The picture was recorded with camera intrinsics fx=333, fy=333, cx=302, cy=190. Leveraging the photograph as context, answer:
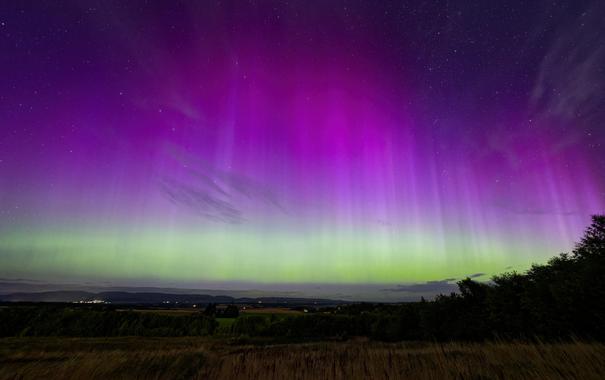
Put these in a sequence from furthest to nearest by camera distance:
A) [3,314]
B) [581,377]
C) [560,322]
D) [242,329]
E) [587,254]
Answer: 1. [242,329]
2. [3,314]
3. [587,254]
4. [560,322]
5. [581,377]

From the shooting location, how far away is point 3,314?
57.5 metres

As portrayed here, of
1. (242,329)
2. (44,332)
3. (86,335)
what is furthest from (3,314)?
(242,329)

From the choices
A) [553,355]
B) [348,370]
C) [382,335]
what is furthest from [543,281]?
[382,335]

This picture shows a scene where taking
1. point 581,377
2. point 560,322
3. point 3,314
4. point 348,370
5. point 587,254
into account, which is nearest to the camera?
point 581,377

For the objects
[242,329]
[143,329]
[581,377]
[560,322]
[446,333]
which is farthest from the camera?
[242,329]

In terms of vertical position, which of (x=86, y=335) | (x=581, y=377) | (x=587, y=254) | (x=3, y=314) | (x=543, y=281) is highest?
(x=587, y=254)

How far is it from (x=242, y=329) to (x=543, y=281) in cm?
5884

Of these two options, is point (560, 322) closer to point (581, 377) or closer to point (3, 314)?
point (581, 377)

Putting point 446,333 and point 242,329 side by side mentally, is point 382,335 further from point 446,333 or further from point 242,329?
point 242,329

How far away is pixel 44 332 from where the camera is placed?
58125mm

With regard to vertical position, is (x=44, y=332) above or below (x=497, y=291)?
below

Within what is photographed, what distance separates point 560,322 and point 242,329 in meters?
60.4

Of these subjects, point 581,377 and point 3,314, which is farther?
point 3,314

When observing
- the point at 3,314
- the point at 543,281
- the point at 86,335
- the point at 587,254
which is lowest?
the point at 86,335
